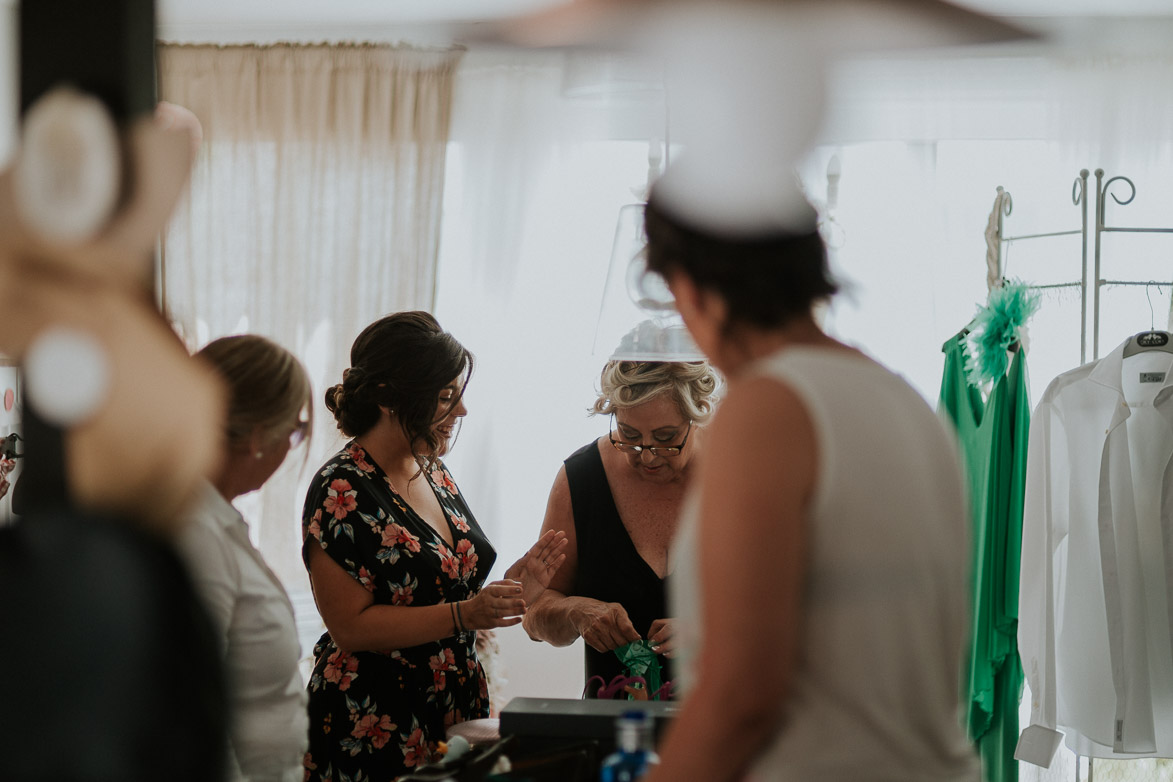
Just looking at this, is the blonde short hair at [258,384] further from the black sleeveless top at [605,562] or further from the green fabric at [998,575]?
the green fabric at [998,575]

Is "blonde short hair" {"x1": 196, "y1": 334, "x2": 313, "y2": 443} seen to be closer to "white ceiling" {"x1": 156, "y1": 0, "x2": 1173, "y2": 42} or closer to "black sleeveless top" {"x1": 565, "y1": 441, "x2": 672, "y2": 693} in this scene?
"black sleeveless top" {"x1": 565, "y1": 441, "x2": 672, "y2": 693}

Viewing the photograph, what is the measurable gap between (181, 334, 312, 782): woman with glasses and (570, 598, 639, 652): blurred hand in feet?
2.96

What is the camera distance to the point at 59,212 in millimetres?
408

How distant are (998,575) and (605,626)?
1.22 m

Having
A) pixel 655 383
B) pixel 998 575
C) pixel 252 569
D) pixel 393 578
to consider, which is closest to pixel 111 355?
pixel 252 569

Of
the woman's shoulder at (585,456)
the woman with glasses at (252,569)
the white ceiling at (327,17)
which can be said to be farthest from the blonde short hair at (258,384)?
the white ceiling at (327,17)

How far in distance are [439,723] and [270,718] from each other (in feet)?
3.59

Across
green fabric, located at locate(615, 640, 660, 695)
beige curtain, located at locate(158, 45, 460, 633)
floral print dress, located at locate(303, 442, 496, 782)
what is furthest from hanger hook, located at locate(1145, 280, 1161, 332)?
beige curtain, located at locate(158, 45, 460, 633)

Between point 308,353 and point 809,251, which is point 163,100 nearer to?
point 809,251

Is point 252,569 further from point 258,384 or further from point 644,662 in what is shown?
point 644,662

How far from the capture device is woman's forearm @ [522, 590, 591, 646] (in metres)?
1.80

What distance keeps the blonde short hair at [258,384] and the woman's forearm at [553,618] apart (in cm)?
102

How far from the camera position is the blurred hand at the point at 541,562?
70.8 inches

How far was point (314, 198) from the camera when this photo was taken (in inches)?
129
